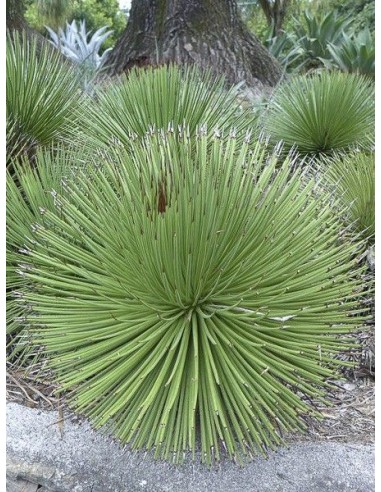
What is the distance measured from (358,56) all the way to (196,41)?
2.95 m

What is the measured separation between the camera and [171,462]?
6.54 feet

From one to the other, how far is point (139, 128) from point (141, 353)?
185 cm

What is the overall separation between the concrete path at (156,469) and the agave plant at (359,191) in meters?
1.32

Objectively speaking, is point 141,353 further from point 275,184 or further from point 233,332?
point 275,184

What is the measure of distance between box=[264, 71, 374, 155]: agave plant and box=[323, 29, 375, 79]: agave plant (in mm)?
3695

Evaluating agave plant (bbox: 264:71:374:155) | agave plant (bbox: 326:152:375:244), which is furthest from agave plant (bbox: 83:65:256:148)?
agave plant (bbox: 264:71:374:155)

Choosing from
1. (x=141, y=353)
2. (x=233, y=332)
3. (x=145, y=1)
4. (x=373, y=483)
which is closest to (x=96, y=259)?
(x=141, y=353)

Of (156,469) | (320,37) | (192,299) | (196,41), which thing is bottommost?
(156,469)

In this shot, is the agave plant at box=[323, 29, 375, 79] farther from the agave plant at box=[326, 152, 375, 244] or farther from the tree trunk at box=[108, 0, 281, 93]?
the agave plant at box=[326, 152, 375, 244]

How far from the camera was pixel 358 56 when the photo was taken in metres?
8.12

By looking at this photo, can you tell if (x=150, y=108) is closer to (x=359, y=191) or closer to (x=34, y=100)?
(x=34, y=100)

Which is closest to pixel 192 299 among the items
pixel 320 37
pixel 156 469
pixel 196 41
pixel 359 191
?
pixel 156 469

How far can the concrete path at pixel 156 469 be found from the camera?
78.4 inches

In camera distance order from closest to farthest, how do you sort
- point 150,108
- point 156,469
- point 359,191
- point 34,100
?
point 156,469, point 359,191, point 150,108, point 34,100
